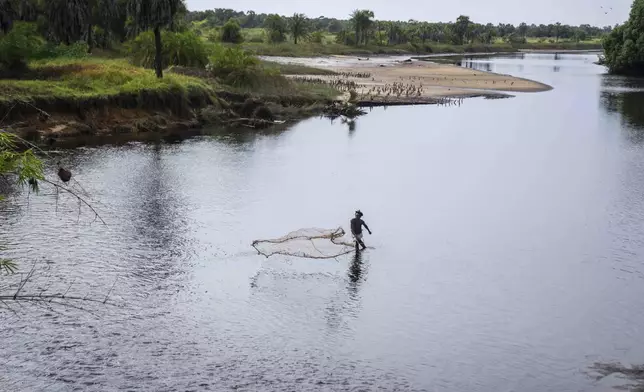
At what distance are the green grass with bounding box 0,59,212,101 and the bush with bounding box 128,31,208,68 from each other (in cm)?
550

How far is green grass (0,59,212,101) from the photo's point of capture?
182 feet

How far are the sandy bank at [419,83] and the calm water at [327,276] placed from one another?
133 ft

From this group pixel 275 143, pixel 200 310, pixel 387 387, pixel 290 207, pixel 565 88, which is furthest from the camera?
pixel 565 88

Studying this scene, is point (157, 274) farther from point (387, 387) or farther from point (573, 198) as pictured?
point (573, 198)

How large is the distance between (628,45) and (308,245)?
12432 cm

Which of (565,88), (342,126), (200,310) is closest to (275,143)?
(342,126)

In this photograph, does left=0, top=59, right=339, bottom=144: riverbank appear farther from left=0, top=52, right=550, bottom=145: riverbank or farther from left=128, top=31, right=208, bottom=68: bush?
Result: left=128, top=31, right=208, bottom=68: bush

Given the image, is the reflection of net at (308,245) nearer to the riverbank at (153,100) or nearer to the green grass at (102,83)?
the riverbank at (153,100)

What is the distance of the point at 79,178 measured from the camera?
41156 mm

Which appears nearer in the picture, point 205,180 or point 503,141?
point 205,180

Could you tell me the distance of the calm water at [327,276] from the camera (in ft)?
67.1

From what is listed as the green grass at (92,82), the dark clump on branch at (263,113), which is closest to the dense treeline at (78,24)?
the green grass at (92,82)

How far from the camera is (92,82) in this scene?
2356 inches

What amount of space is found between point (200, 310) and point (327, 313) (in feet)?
14.3
